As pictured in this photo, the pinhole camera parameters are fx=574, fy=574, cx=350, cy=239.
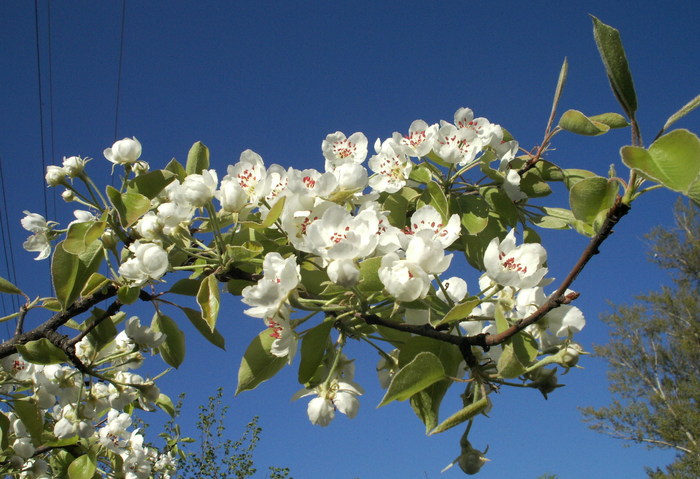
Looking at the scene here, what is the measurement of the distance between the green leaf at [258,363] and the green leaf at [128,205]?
0.34 m

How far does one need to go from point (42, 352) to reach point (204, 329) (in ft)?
1.14

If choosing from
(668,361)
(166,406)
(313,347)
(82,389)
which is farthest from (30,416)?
(668,361)

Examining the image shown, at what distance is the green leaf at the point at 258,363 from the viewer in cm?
98

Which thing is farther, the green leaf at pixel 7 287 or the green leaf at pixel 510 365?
the green leaf at pixel 7 287

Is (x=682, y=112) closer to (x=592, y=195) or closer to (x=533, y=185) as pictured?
(x=592, y=195)

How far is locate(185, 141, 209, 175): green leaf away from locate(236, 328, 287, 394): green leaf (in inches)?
20.1

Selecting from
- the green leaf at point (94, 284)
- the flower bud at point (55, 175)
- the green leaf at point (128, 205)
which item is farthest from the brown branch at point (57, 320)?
the flower bud at point (55, 175)

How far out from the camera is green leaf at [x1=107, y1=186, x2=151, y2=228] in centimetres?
109

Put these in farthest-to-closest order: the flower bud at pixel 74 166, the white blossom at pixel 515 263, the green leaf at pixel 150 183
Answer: the flower bud at pixel 74 166, the green leaf at pixel 150 183, the white blossom at pixel 515 263

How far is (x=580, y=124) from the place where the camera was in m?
1.09

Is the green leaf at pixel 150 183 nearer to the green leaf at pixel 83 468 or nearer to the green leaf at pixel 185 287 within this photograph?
the green leaf at pixel 185 287

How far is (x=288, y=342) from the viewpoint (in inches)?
36.3

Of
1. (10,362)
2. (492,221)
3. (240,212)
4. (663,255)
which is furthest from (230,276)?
(663,255)

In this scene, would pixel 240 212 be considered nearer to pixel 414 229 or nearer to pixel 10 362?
pixel 414 229
